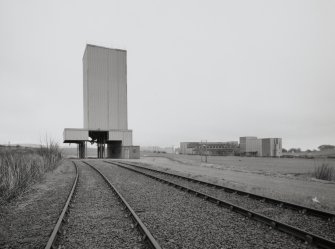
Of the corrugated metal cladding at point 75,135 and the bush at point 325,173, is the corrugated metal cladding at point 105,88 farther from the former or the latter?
the bush at point 325,173

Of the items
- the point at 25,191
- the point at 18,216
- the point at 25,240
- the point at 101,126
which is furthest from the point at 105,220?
the point at 101,126

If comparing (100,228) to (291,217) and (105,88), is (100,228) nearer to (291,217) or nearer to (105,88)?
(291,217)

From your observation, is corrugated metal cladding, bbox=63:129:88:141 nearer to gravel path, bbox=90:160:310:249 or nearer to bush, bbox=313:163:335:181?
bush, bbox=313:163:335:181

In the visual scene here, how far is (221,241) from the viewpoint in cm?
559

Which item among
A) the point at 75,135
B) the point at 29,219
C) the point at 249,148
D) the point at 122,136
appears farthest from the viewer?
the point at 249,148

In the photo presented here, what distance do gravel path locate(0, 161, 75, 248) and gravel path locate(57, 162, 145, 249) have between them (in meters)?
0.48

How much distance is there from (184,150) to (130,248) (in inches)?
4272

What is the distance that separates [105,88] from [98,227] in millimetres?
57091

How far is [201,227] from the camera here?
655 cm

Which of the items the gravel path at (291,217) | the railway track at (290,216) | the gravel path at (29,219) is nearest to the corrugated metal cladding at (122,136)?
the gravel path at (29,219)

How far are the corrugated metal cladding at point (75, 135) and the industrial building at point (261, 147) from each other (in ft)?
171

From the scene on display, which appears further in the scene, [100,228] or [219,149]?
[219,149]

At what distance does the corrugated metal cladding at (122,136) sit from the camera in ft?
176

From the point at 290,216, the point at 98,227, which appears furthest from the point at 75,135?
the point at 290,216
